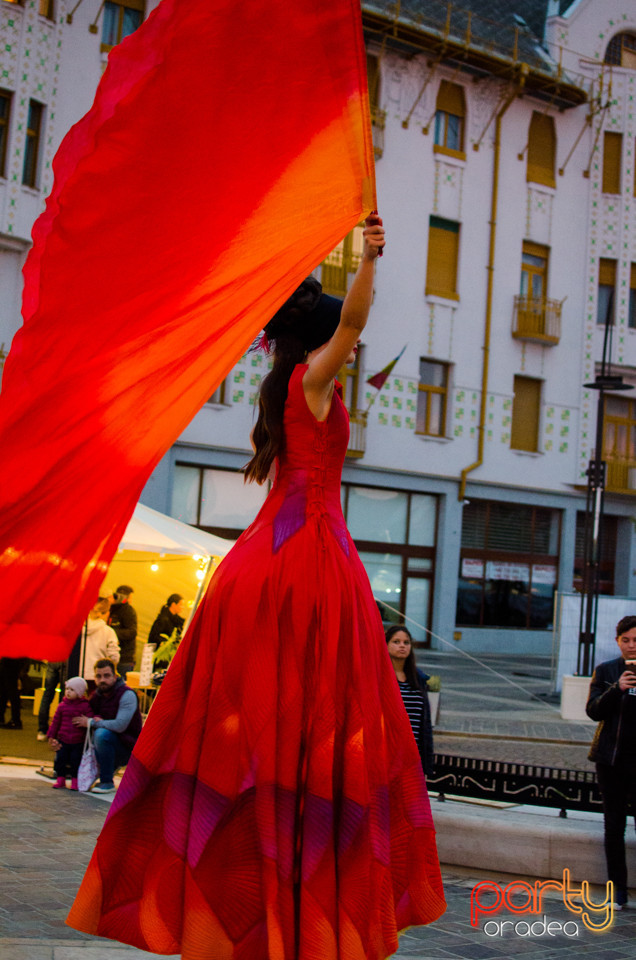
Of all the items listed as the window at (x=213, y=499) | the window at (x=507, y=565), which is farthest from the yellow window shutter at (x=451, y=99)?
the window at (x=213, y=499)

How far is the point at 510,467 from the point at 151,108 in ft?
87.3

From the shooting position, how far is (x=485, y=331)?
1133 inches

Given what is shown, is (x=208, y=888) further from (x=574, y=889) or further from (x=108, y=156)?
(x=574, y=889)

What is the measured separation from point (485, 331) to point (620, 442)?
5478 millimetres

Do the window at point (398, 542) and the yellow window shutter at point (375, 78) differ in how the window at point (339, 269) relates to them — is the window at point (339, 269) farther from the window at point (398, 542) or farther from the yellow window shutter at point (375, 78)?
the window at point (398, 542)

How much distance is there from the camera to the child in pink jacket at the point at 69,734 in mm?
9359

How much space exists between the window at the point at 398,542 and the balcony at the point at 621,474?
552 centimetres

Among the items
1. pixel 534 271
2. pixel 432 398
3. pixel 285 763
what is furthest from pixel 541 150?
pixel 285 763

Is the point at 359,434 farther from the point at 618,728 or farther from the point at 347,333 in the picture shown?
the point at 347,333

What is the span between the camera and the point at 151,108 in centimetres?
329

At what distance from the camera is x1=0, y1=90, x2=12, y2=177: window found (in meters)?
21.4

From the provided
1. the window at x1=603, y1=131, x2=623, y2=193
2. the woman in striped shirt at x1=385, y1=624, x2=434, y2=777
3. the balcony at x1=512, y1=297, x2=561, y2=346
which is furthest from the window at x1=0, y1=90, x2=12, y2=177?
the woman in striped shirt at x1=385, y1=624, x2=434, y2=777

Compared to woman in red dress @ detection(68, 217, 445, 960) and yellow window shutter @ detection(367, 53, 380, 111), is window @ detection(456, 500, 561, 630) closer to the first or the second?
yellow window shutter @ detection(367, 53, 380, 111)

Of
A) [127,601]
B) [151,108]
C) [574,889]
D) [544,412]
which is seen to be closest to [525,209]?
[544,412]
